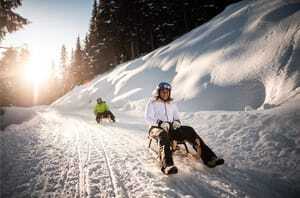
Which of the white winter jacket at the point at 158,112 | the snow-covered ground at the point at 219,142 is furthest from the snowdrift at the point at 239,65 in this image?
the white winter jacket at the point at 158,112

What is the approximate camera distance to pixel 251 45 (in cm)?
1486

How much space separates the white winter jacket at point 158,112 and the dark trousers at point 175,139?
0.31 metres

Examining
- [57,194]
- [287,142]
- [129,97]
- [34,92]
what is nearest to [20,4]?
[129,97]

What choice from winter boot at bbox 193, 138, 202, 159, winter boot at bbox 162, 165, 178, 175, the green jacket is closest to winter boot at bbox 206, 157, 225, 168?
winter boot at bbox 193, 138, 202, 159

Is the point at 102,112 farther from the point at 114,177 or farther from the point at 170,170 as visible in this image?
the point at 170,170

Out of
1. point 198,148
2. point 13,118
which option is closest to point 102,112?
point 13,118

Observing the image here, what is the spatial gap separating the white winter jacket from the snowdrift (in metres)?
5.22

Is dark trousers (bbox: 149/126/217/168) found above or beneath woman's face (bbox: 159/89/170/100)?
beneath

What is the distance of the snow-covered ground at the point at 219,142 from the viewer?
177 inches

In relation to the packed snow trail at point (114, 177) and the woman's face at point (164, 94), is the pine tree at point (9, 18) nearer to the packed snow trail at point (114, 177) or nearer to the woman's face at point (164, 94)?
the packed snow trail at point (114, 177)

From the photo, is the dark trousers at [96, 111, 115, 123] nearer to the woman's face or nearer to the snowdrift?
the snowdrift

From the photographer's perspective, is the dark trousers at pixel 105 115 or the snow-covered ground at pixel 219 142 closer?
the snow-covered ground at pixel 219 142

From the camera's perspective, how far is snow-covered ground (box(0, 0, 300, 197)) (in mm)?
4484

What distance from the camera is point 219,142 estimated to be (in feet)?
24.2
